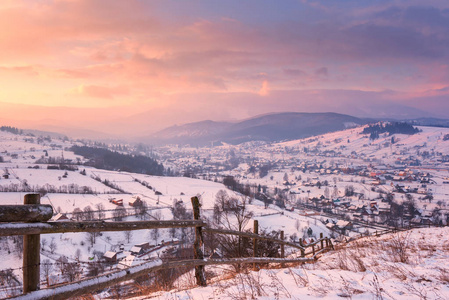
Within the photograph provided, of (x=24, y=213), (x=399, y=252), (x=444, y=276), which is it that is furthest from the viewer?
(x=399, y=252)

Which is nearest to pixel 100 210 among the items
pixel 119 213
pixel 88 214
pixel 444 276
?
pixel 88 214

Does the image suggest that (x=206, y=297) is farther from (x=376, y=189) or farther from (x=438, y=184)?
(x=438, y=184)

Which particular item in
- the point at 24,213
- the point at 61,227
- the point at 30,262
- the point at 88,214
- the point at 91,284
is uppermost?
the point at 24,213

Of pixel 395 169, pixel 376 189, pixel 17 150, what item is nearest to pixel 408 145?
pixel 395 169

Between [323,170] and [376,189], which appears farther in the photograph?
[323,170]

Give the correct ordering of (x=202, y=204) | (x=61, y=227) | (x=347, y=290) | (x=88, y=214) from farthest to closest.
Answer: (x=88, y=214) < (x=202, y=204) < (x=347, y=290) < (x=61, y=227)

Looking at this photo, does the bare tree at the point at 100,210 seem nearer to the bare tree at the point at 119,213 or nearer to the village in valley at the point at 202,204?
the village in valley at the point at 202,204

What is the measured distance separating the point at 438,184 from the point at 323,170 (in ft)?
181

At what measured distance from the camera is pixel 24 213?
8.38 feet

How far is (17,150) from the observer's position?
149 meters

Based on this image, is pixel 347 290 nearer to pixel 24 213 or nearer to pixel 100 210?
pixel 24 213

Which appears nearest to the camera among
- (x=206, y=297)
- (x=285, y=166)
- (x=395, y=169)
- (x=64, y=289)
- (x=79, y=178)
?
(x=64, y=289)

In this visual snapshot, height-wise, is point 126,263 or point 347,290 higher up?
point 347,290

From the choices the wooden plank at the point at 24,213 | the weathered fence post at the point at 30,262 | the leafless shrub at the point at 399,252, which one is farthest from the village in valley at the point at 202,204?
the wooden plank at the point at 24,213
